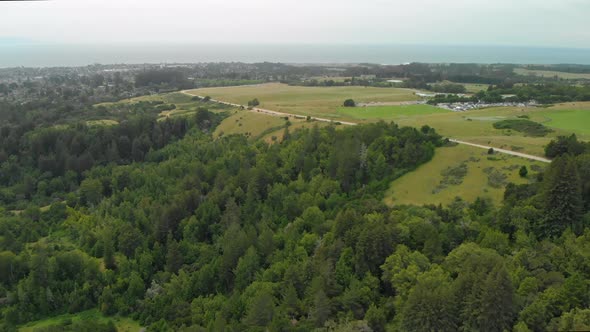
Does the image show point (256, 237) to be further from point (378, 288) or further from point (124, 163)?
point (124, 163)

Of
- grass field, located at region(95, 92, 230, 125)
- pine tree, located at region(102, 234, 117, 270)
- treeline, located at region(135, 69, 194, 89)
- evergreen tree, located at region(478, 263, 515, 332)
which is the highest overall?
treeline, located at region(135, 69, 194, 89)

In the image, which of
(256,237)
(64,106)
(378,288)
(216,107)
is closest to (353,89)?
(216,107)

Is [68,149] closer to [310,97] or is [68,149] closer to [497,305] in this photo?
A: [310,97]

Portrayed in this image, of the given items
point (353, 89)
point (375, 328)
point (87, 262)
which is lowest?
point (87, 262)

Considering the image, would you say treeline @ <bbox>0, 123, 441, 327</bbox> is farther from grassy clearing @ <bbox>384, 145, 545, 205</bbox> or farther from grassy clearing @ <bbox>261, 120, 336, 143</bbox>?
grassy clearing @ <bbox>261, 120, 336, 143</bbox>

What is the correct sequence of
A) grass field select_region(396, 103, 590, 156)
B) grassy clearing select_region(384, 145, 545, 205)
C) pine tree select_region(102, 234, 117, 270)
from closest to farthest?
grassy clearing select_region(384, 145, 545, 205) < pine tree select_region(102, 234, 117, 270) < grass field select_region(396, 103, 590, 156)

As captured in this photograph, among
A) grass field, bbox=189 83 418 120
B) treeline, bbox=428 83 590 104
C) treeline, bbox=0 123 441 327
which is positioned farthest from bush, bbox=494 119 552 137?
grass field, bbox=189 83 418 120

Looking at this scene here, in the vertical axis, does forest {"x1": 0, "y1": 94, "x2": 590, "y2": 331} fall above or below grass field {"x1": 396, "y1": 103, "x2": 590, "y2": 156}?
below

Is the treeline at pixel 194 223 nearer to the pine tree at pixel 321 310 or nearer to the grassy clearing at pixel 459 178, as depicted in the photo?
the grassy clearing at pixel 459 178
